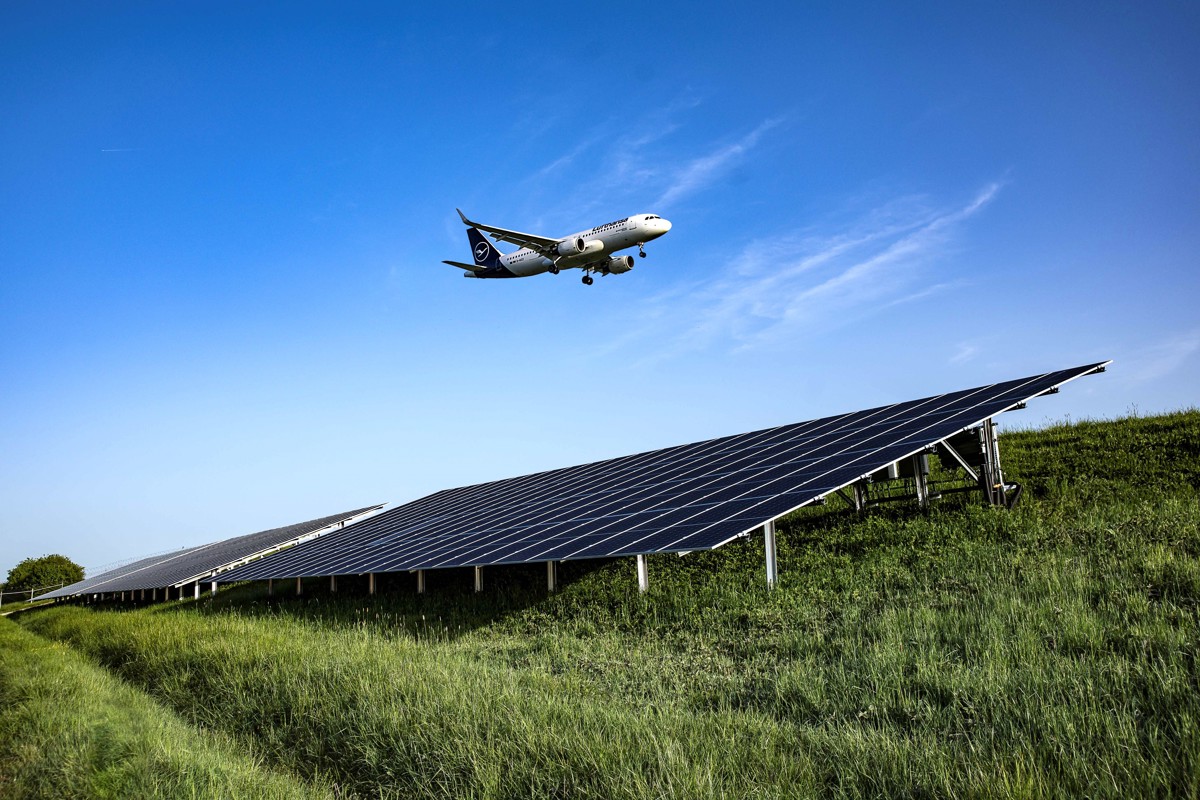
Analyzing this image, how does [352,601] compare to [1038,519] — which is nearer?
[1038,519]

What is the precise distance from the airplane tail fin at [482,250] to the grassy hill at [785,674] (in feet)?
127

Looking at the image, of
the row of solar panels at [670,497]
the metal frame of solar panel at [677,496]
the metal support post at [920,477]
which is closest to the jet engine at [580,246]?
the row of solar panels at [670,497]

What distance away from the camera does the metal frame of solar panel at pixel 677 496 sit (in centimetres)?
1375

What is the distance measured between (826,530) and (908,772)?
13585 millimetres

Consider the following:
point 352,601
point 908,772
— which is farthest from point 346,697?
point 352,601

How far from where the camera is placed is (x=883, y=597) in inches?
494

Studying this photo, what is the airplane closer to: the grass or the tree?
the grass

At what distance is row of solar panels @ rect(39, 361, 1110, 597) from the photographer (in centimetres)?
1381

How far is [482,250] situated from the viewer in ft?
194

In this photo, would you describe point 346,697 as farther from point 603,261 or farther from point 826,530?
point 603,261

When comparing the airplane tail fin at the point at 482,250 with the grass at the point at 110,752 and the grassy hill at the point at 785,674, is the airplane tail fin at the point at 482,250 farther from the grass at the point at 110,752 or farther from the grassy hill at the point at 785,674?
the grass at the point at 110,752

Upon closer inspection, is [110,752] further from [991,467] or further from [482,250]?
[482,250]

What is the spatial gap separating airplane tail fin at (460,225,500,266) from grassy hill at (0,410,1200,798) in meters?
38.9

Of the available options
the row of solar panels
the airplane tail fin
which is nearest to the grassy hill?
the row of solar panels
